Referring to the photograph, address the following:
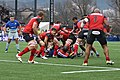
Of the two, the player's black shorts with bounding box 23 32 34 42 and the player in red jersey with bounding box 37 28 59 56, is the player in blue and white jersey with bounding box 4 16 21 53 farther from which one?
the player's black shorts with bounding box 23 32 34 42

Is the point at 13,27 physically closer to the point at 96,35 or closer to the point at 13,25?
the point at 13,25

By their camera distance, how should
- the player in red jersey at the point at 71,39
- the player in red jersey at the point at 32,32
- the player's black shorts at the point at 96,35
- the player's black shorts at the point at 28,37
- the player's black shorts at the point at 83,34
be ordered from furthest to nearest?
1. the player in red jersey at the point at 71,39
2. the player's black shorts at the point at 83,34
3. the player's black shorts at the point at 28,37
4. the player in red jersey at the point at 32,32
5. the player's black shorts at the point at 96,35

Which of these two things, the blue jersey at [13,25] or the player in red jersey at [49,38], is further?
the blue jersey at [13,25]

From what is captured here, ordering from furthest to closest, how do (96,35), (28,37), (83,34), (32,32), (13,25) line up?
1. (13,25)
2. (83,34)
3. (32,32)
4. (28,37)
5. (96,35)

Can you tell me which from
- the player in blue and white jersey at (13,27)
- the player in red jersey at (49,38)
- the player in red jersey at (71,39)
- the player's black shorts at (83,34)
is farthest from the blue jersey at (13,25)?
the player's black shorts at (83,34)

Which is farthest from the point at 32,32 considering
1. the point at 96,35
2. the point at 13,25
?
the point at 13,25

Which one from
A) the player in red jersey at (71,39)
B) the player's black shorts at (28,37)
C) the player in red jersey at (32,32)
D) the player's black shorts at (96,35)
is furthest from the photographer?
the player in red jersey at (71,39)

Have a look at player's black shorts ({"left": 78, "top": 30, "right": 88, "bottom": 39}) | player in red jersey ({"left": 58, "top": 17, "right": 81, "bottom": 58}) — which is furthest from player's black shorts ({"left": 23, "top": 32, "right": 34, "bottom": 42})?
player in red jersey ({"left": 58, "top": 17, "right": 81, "bottom": 58})

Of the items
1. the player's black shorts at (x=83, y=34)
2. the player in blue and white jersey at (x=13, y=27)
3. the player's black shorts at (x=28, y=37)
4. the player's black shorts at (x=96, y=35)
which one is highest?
the player's black shorts at (x=96, y=35)

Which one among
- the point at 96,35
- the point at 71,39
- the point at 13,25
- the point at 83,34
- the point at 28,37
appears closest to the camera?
the point at 96,35

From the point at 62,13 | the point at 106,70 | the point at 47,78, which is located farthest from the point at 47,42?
the point at 62,13

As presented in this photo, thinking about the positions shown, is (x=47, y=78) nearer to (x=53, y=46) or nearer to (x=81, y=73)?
(x=81, y=73)

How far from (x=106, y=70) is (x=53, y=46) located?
751 centimetres

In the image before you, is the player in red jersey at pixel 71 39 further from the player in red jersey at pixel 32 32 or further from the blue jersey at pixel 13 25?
the blue jersey at pixel 13 25
